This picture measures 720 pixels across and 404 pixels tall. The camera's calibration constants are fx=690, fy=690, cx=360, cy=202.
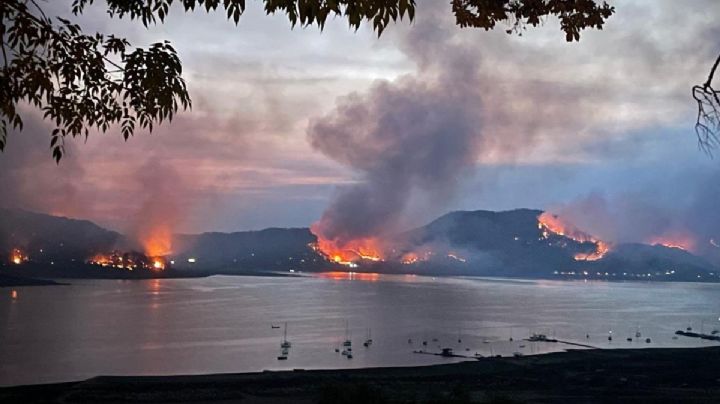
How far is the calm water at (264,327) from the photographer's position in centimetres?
3164

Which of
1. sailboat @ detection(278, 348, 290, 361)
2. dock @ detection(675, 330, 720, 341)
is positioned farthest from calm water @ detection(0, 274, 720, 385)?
dock @ detection(675, 330, 720, 341)

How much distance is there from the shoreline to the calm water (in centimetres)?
364

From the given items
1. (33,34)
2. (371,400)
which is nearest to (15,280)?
(371,400)

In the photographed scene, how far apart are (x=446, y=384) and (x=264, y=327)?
81.3ft

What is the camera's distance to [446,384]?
946 inches

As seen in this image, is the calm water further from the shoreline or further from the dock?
the shoreline

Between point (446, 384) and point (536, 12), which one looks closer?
point (536, 12)

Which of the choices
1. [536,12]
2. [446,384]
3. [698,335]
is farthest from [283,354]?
[536,12]

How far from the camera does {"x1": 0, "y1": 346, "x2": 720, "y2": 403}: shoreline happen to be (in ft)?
70.9

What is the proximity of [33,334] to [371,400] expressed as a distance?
34618 millimetres

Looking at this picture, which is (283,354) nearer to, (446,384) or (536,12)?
(446,384)

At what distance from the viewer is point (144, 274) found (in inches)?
4737

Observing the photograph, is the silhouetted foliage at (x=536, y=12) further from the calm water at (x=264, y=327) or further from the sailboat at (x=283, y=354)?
the sailboat at (x=283, y=354)

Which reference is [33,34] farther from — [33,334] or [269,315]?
[269,315]
